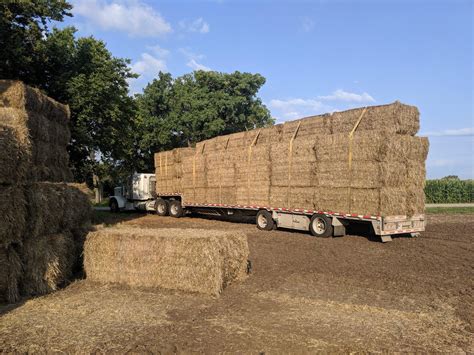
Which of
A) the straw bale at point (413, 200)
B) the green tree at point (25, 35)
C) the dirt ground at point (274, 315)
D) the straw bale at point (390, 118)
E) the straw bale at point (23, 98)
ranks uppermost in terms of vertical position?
the green tree at point (25, 35)

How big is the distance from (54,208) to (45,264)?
1131 millimetres

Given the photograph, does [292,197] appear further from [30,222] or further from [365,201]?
[30,222]

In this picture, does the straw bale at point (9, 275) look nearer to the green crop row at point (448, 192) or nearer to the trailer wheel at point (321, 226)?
the trailer wheel at point (321, 226)

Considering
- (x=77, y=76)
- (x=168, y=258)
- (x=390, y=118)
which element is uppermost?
(x=77, y=76)

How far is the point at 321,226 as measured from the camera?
16031mm

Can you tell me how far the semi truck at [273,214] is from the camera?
14.3m

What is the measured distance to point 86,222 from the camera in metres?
9.82

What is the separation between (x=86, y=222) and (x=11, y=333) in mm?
4257

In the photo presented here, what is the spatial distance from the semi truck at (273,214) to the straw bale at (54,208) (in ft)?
29.5

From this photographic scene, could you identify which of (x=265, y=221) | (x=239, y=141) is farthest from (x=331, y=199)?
(x=239, y=141)

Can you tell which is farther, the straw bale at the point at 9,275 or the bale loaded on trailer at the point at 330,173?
the bale loaded on trailer at the point at 330,173

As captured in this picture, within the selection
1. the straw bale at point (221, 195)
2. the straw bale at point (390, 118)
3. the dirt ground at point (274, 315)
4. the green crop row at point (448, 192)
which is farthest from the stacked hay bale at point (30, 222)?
the green crop row at point (448, 192)

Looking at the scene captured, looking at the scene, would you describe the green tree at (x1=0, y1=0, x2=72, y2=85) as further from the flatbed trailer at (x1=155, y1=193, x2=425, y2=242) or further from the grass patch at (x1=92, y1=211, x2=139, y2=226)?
the flatbed trailer at (x1=155, y1=193, x2=425, y2=242)

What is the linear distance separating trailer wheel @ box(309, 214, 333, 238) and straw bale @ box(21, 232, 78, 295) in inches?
383
